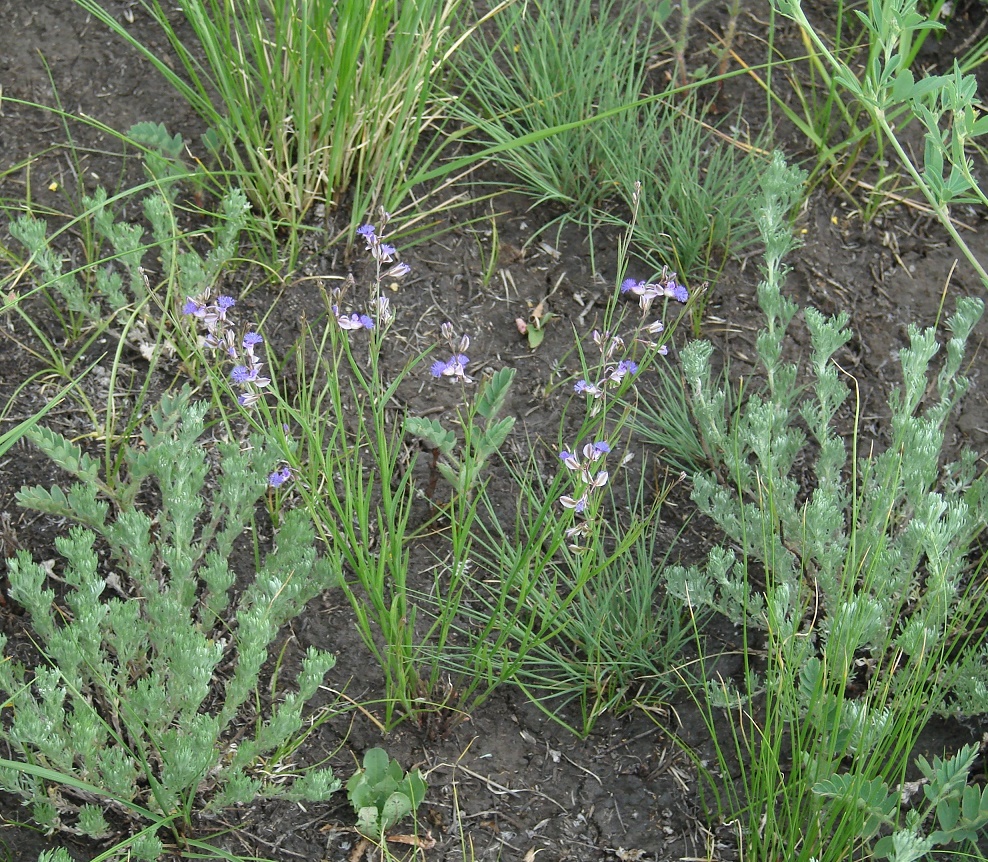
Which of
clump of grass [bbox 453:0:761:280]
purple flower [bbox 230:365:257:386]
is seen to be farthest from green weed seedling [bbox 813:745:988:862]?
clump of grass [bbox 453:0:761:280]

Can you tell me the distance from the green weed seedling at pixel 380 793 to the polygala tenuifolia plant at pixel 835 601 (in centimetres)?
58

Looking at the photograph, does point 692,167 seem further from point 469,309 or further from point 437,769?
point 437,769

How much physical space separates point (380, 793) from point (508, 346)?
3.73 feet

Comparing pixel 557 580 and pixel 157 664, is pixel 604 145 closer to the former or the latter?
pixel 557 580

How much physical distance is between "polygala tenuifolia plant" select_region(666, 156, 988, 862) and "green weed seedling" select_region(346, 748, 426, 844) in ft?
1.89

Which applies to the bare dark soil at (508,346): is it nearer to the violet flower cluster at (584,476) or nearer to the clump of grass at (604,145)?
the clump of grass at (604,145)

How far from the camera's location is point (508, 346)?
2.65 m


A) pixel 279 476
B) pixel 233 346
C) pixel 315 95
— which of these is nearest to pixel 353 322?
pixel 233 346

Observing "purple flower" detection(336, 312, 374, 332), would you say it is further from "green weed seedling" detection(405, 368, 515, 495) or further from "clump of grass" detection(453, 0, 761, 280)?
"clump of grass" detection(453, 0, 761, 280)

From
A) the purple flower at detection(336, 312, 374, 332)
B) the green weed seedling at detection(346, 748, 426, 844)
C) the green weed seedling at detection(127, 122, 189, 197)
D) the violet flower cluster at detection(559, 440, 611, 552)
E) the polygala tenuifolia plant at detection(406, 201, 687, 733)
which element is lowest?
the green weed seedling at detection(346, 748, 426, 844)

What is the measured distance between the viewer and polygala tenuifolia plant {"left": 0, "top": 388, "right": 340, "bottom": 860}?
174 cm

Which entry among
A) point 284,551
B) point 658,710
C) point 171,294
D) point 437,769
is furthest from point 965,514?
point 171,294

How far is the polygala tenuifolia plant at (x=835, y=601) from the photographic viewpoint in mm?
1738

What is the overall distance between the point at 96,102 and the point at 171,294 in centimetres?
82
